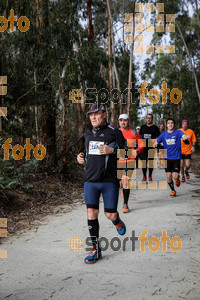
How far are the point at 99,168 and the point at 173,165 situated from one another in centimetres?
444

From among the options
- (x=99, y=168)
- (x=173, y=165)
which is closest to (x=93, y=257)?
(x=99, y=168)

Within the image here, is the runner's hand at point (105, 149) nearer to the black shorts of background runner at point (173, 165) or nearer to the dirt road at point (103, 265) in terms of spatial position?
the dirt road at point (103, 265)

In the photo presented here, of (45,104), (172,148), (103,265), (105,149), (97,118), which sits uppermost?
(45,104)

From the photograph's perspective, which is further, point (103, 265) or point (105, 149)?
point (105, 149)

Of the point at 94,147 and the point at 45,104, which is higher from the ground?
the point at 45,104

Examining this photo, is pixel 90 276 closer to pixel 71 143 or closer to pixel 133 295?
pixel 133 295

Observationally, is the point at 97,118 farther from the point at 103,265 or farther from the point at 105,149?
the point at 103,265

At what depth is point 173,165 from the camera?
323 inches

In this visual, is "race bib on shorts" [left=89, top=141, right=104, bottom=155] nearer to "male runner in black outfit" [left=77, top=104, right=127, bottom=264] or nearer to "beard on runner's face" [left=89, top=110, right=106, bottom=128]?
"male runner in black outfit" [left=77, top=104, right=127, bottom=264]

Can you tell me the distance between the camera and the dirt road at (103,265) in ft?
10.7

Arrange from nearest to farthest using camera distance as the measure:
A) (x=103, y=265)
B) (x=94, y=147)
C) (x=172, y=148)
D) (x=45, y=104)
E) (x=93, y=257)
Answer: (x=103, y=265), (x=93, y=257), (x=94, y=147), (x=172, y=148), (x=45, y=104)

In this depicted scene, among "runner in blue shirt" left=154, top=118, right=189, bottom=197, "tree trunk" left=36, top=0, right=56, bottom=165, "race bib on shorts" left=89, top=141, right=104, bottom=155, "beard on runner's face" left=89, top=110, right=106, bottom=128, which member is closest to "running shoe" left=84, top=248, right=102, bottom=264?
"race bib on shorts" left=89, top=141, right=104, bottom=155

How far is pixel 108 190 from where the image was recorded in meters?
4.19

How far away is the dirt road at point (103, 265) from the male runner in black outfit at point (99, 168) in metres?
0.40
